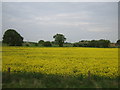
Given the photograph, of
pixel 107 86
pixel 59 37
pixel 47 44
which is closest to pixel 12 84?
pixel 107 86

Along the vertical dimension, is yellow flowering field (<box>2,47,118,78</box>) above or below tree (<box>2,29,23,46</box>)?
below

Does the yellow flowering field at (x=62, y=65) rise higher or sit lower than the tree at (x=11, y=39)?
lower

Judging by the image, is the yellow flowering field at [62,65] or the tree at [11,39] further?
the tree at [11,39]

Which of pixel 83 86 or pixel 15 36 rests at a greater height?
pixel 15 36

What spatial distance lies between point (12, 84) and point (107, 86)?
12.9 feet

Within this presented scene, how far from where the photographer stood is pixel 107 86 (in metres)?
6.16

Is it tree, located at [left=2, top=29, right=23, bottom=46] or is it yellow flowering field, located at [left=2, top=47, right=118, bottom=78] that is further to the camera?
tree, located at [left=2, top=29, right=23, bottom=46]

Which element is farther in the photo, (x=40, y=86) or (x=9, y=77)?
(x=9, y=77)

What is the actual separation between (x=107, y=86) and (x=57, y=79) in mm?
2251

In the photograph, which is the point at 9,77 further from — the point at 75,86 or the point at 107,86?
the point at 107,86

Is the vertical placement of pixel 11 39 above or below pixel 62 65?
above

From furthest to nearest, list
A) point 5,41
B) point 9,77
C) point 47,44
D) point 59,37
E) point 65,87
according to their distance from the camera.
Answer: point 59,37 < point 47,44 < point 5,41 < point 9,77 < point 65,87

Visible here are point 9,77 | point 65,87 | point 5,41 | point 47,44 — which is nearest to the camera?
point 65,87

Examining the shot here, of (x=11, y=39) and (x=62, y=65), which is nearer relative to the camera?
(x=62, y=65)
